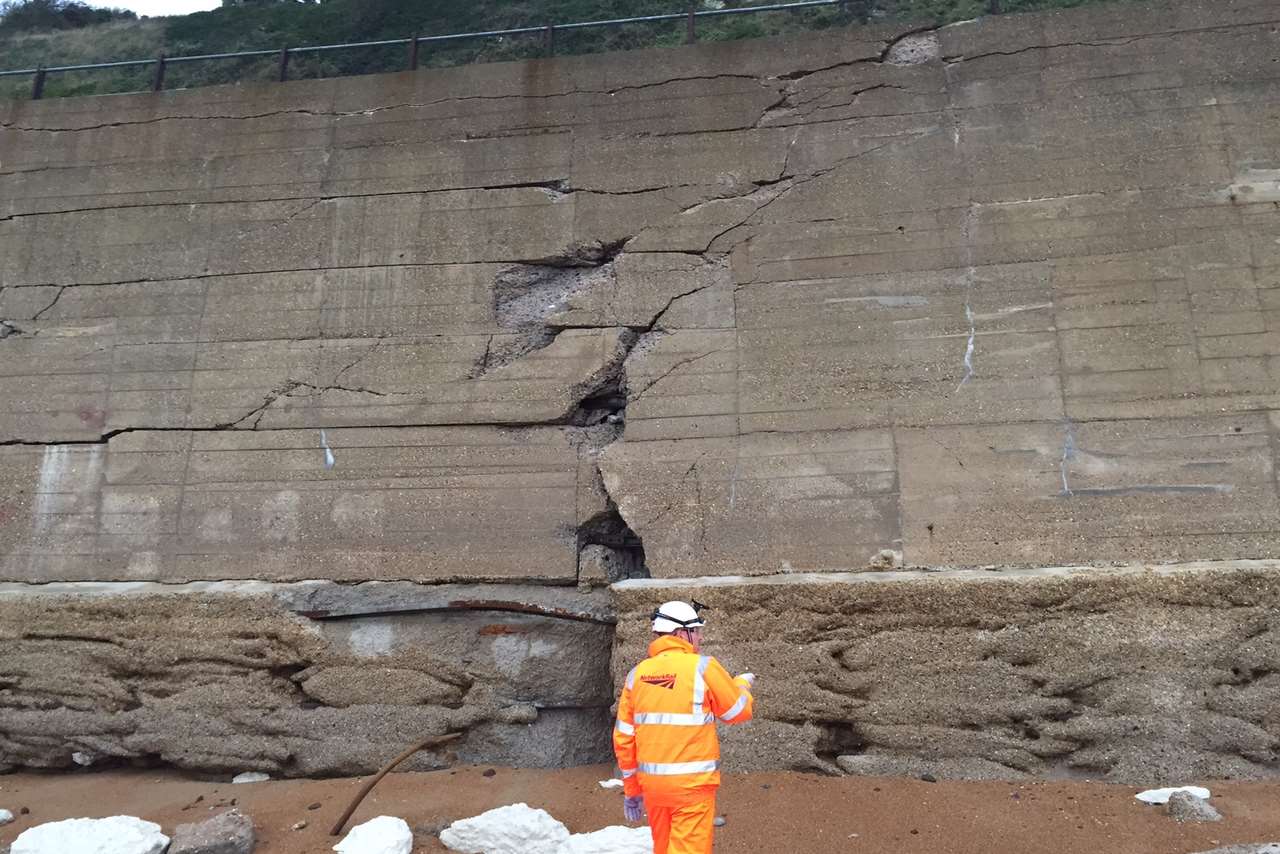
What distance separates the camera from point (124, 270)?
19.1 ft

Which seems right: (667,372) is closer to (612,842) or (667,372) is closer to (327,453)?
(327,453)

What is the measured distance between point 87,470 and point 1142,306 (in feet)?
19.9

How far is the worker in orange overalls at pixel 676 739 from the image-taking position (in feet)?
10.2

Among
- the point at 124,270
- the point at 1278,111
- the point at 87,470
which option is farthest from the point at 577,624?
the point at 1278,111

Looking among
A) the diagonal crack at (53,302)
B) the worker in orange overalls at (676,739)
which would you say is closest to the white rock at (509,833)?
the worker in orange overalls at (676,739)

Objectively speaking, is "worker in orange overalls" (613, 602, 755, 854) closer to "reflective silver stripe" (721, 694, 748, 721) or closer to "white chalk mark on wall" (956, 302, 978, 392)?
"reflective silver stripe" (721, 694, 748, 721)

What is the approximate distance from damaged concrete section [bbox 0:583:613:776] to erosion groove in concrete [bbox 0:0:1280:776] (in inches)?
1.5

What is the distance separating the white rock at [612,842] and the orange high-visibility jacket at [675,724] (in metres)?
0.74

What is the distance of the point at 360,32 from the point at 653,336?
6.85 meters

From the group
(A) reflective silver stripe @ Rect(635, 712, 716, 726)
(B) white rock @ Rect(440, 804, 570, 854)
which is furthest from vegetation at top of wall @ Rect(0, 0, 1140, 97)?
(B) white rock @ Rect(440, 804, 570, 854)

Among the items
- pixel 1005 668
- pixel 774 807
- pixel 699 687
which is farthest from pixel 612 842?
pixel 1005 668

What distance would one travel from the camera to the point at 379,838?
4.07m

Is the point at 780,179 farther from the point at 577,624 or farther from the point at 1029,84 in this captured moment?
the point at 577,624

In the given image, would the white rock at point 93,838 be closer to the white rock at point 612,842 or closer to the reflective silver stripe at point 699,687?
the white rock at point 612,842
